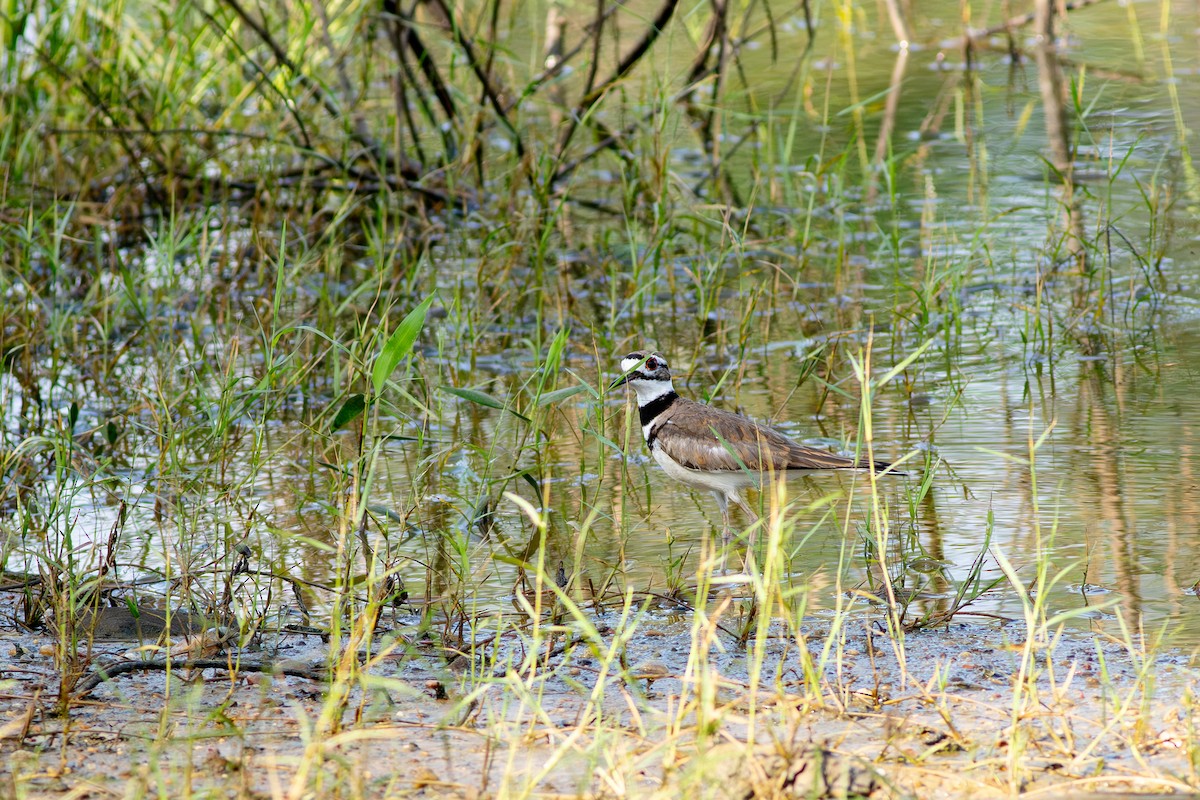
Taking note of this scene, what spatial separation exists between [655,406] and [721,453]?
0.61m

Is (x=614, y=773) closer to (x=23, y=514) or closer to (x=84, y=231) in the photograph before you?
(x=23, y=514)

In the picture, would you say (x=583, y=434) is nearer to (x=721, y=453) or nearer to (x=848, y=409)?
(x=721, y=453)

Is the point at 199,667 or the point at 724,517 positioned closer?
the point at 199,667

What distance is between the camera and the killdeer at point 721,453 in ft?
16.4

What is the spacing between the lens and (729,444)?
16.4ft

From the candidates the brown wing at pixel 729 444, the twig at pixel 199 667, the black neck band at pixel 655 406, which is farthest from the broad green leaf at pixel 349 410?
the black neck band at pixel 655 406

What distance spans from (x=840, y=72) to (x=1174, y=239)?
14.9 feet

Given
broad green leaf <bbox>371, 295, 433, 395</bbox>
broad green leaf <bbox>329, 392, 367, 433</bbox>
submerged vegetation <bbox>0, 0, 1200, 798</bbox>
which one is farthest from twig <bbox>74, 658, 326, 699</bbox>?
broad green leaf <bbox>329, 392, 367, 433</bbox>

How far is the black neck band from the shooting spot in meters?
5.57

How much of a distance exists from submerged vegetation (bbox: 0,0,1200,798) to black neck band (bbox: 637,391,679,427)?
25 cm

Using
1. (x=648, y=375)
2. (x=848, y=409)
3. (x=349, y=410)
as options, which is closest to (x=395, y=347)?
(x=349, y=410)

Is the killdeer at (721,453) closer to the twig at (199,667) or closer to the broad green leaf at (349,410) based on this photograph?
the broad green leaf at (349,410)

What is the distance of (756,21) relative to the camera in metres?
12.9

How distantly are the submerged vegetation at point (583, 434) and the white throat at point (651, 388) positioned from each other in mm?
282
